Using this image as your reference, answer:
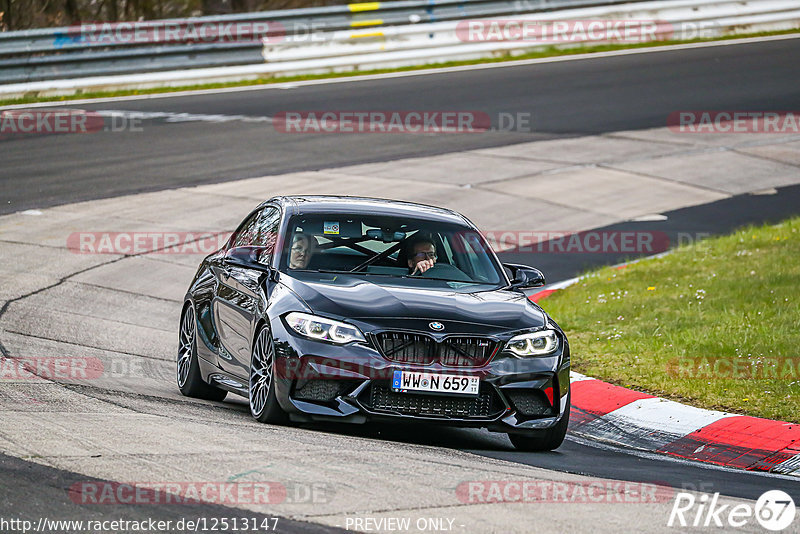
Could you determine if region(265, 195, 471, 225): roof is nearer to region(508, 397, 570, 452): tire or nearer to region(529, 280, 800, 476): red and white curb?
region(529, 280, 800, 476): red and white curb

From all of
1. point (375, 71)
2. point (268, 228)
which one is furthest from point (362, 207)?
point (375, 71)

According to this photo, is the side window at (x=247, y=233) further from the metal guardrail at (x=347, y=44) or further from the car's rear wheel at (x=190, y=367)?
the metal guardrail at (x=347, y=44)

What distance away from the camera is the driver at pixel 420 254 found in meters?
8.62

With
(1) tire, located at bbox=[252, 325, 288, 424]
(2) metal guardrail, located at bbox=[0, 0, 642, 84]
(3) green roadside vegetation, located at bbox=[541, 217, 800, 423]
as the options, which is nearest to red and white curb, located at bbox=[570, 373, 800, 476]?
(3) green roadside vegetation, located at bbox=[541, 217, 800, 423]

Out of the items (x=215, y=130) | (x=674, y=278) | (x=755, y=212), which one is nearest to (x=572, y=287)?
(x=674, y=278)

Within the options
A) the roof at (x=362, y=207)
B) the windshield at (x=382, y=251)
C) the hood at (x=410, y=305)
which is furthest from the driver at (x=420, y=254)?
the hood at (x=410, y=305)

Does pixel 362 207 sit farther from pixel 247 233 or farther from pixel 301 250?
pixel 247 233

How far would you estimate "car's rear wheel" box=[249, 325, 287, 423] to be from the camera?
762 centimetres

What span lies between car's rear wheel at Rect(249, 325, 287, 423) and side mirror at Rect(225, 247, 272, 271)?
0.63m

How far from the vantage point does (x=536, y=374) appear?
7.68m

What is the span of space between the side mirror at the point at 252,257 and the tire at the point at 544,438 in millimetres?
1985

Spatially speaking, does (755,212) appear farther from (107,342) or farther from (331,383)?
(331,383)

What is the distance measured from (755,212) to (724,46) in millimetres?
13831

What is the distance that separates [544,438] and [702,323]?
3.73 m
